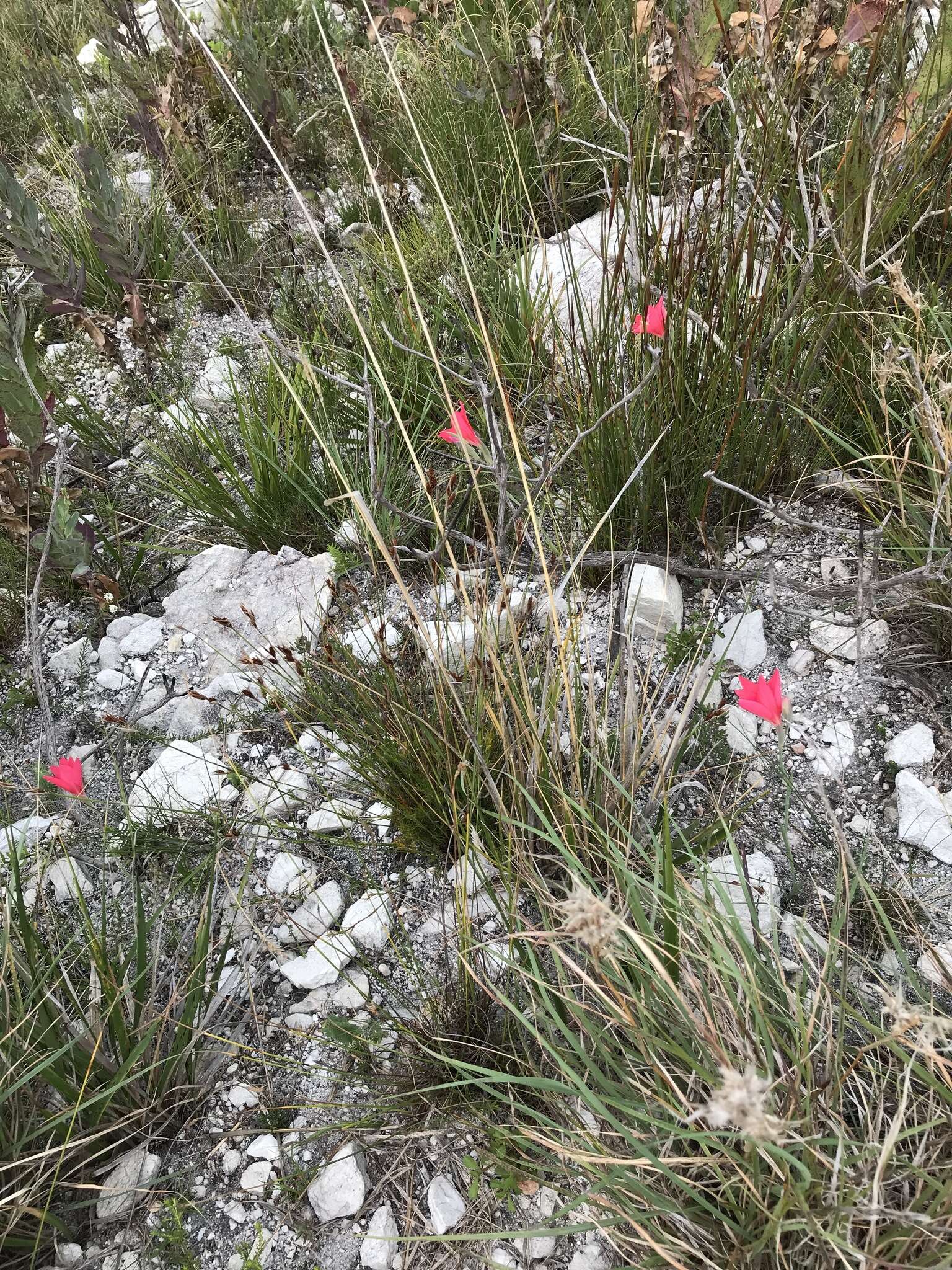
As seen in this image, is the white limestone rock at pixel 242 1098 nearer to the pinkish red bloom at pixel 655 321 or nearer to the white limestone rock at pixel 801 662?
the white limestone rock at pixel 801 662

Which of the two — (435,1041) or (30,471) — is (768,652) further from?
(30,471)

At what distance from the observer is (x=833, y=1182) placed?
0.89 metres

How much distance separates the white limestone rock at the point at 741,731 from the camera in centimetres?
169

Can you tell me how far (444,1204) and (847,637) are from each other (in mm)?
1294

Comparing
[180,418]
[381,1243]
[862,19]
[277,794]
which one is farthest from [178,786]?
[862,19]

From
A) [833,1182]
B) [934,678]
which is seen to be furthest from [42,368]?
[833,1182]

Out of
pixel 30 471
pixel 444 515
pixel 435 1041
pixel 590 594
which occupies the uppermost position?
pixel 30 471

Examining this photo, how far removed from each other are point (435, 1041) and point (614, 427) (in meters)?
1.26

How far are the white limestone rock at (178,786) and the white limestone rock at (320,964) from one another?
1.28ft

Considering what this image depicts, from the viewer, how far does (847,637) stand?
71.3 inches

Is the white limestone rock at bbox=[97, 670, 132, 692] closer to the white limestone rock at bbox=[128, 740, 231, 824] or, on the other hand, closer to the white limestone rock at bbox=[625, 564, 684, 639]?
the white limestone rock at bbox=[128, 740, 231, 824]

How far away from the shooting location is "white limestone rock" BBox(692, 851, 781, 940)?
4.63 ft

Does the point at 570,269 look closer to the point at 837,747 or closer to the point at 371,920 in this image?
the point at 837,747

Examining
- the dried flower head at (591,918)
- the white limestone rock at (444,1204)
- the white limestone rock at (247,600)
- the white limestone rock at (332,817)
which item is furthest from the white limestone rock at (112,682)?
the dried flower head at (591,918)
